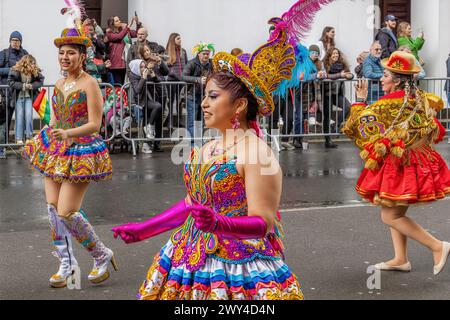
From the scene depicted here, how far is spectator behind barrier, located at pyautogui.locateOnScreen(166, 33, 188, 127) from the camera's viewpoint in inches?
626

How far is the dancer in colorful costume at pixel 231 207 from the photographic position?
183 inches

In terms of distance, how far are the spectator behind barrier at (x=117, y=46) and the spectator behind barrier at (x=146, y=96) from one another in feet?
4.54

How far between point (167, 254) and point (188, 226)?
0.16 metres

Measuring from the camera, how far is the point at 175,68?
16.6m

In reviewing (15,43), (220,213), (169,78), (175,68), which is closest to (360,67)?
(175,68)

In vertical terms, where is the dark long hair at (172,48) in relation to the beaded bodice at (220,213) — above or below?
above

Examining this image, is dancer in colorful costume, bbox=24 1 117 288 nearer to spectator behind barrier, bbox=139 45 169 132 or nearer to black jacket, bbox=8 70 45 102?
black jacket, bbox=8 70 45 102

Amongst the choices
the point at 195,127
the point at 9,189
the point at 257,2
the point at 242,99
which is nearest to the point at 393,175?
the point at 242,99

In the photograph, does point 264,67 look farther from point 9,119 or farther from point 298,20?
point 9,119

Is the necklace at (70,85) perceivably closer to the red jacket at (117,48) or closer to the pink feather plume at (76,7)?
the pink feather plume at (76,7)

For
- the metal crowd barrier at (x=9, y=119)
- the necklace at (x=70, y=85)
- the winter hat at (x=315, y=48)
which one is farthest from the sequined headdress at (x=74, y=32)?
the winter hat at (x=315, y=48)

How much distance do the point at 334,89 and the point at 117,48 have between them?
11.6 feet

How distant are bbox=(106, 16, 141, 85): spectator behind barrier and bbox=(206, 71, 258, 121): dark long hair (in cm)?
1218

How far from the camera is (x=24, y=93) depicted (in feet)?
49.3
